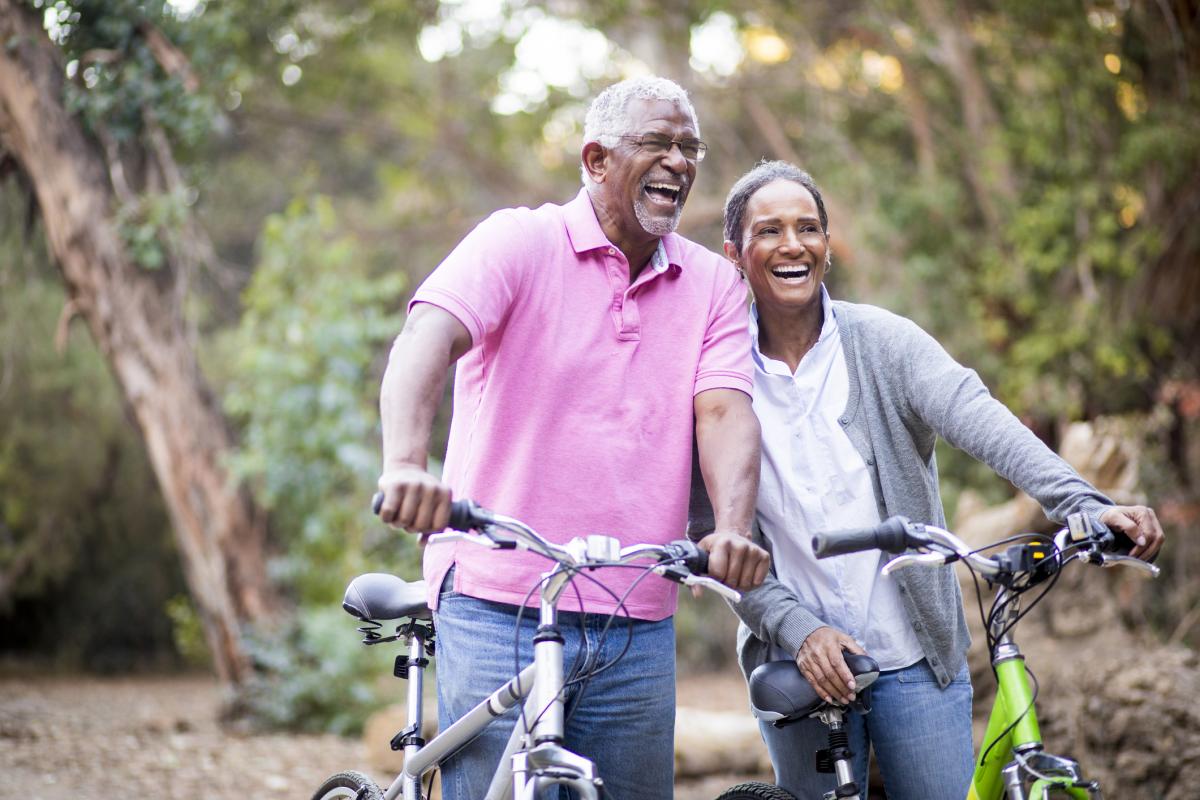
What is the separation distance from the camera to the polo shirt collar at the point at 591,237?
282 centimetres

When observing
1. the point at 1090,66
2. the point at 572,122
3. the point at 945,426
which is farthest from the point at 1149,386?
the point at 945,426

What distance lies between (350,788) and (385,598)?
0.76 meters

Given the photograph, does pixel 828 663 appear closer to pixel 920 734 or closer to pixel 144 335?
pixel 920 734

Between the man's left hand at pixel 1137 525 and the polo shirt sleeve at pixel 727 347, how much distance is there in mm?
824

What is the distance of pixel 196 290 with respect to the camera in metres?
9.05

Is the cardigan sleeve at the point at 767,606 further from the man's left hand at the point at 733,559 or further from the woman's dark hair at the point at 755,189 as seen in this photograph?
the woman's dark hair at the point at 755,189

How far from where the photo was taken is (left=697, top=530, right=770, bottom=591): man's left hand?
2438mm

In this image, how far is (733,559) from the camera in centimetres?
245

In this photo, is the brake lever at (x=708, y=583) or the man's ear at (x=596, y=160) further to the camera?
the man's ear at (x=596, y=160)

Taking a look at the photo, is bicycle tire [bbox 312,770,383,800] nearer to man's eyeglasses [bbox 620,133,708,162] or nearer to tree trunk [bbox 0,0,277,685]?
man's eyeglasses [bbox 620,133,708,162]

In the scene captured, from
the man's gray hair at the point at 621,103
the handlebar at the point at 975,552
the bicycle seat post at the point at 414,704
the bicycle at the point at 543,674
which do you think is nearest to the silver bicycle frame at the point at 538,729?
the bicycle at the point at 543,674

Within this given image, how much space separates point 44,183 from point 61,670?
28.8 feet

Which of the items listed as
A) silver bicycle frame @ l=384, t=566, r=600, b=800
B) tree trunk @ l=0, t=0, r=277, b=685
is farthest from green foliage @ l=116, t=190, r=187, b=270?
silver bicycle frame @ l=384, t=566, r=600, b=800

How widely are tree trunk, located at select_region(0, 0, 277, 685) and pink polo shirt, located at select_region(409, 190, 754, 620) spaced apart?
6240 mm
